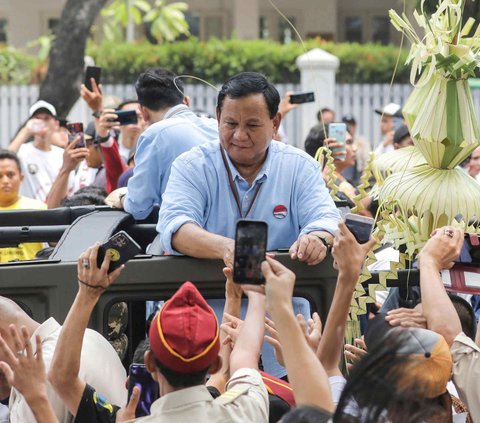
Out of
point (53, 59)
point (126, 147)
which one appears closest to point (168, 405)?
point (126, 147)

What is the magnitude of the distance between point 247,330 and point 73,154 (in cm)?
418

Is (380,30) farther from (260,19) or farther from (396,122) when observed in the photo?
(396,122)

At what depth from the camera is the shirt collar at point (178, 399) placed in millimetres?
3268

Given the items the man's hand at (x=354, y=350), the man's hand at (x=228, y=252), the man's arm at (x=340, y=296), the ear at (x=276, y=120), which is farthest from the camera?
the ear at (x=276, y=120)

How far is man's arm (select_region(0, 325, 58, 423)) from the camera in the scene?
11.3ft

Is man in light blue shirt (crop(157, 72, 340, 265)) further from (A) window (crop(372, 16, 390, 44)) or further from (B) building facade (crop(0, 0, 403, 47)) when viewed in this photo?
(A) window (crop(372, 16, 390, 44))

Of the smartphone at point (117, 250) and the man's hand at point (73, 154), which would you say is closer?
the smartphone at point (117, 250)

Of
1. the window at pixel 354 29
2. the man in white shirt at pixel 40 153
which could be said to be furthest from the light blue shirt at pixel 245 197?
the window at pixel 354 29

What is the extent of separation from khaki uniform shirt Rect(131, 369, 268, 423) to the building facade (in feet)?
82.7

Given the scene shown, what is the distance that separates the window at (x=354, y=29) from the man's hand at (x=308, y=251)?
2691 centimetres

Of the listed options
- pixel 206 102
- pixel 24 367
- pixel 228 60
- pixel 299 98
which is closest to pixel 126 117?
pixel 299 98

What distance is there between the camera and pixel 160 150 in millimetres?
5605

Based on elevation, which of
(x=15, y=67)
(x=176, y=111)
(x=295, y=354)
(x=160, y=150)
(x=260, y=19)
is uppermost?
(x=176, y=111)

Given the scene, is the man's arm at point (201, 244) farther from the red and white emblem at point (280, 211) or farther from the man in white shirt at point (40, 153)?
the man in white shirt at point (40, 153)
